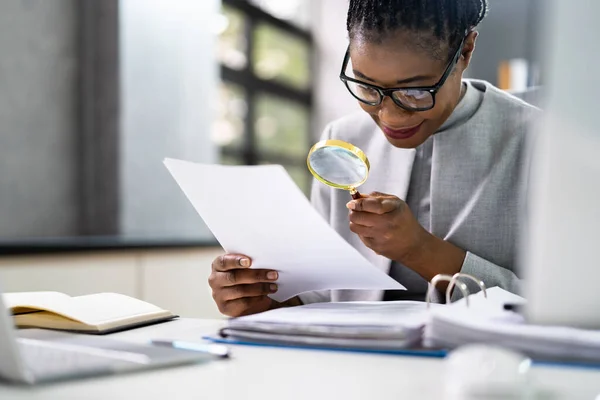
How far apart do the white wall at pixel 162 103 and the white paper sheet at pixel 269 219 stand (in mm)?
2086

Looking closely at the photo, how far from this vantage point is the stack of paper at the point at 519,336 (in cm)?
69

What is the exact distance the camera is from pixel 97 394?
602 millimetres

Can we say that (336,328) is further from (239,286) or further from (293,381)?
(239,286)

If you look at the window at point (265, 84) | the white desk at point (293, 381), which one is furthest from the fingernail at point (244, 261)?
the window at point (265, 84)

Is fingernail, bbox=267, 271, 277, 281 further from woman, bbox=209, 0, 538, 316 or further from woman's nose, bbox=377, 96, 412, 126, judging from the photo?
woman's nose, bbox=377, 96, 412, 126

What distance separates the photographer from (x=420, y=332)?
31.5 inches

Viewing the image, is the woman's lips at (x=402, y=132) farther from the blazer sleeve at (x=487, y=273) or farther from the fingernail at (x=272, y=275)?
the fingernail at (x=272, y=275)

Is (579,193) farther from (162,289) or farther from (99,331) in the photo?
(162,289)

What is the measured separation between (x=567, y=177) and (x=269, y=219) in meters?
0.54

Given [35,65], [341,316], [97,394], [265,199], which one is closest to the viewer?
[97,394]

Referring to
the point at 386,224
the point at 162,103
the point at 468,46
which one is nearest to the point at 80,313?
the point at 386,224

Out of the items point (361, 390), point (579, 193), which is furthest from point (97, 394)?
point (579, 193)

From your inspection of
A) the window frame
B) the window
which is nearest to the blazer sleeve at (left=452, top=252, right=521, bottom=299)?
the window

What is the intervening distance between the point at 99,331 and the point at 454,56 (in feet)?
2.75
